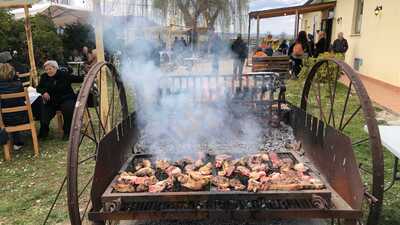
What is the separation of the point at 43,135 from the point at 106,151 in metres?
3.93

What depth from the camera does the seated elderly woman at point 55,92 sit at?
5855mm

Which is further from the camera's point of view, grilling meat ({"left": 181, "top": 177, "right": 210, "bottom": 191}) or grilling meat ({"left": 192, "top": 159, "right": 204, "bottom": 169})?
grilling meat ({"left": 192, "top": 159, "right": 204, "bottom": 169})

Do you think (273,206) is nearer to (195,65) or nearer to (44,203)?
(44,203)

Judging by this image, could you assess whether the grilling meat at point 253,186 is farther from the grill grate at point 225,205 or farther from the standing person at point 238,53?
the standing person at point 238,53

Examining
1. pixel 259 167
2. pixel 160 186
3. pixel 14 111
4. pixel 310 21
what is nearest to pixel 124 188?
pixel 160 186

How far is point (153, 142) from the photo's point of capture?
4.34 metres

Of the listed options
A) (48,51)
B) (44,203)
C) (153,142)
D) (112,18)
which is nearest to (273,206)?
(153,142)

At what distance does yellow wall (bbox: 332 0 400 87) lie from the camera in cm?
981

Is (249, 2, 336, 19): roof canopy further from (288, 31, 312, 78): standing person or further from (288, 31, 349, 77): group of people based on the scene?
(288, 31, 312, 78): standing person

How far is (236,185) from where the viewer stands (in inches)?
106

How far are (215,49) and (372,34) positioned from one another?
581cm

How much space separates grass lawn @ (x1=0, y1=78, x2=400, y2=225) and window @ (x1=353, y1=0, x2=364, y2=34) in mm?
9277

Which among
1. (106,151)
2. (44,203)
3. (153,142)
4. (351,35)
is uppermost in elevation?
(351,35)

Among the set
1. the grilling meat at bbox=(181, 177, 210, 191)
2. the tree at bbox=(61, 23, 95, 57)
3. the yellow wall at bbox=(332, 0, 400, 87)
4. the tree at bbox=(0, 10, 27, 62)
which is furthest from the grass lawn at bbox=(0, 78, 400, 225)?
the tree at bbox=(61, 23, 95, 57)
